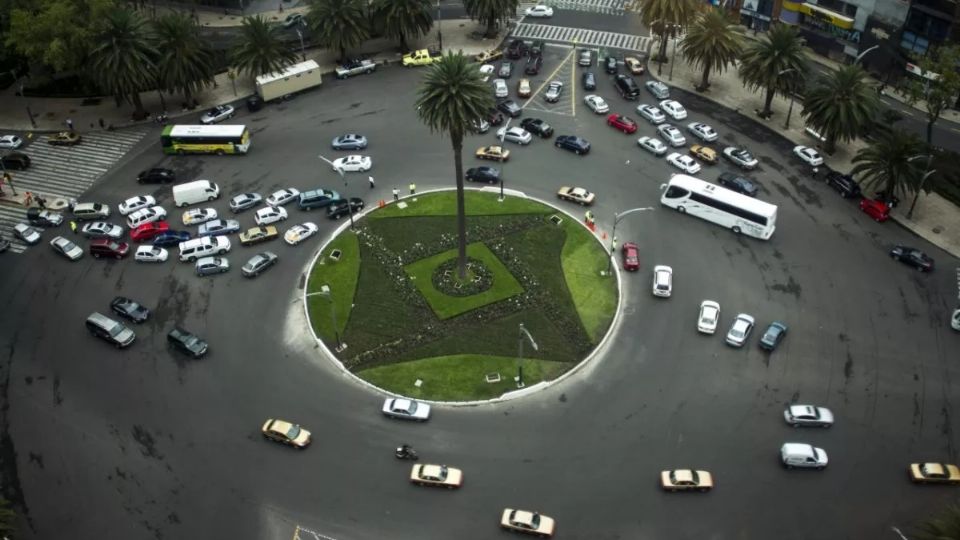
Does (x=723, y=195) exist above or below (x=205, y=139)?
below

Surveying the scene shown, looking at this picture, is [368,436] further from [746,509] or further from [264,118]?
[264,118]

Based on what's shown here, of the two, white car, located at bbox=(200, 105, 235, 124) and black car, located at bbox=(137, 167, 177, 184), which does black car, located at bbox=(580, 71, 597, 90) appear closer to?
white car, located at bbox=(200, 105, 235, 124)

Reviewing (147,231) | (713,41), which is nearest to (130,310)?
(147,231)

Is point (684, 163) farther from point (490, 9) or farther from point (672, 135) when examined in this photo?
point (490, 9)

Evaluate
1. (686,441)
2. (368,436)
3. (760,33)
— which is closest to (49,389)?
(368,436)

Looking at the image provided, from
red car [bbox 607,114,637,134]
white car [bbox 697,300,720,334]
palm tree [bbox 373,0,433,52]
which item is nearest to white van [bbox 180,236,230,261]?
palm tree [bbox 373,0,433,52]

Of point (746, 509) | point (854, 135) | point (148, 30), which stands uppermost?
point (148, 30)
